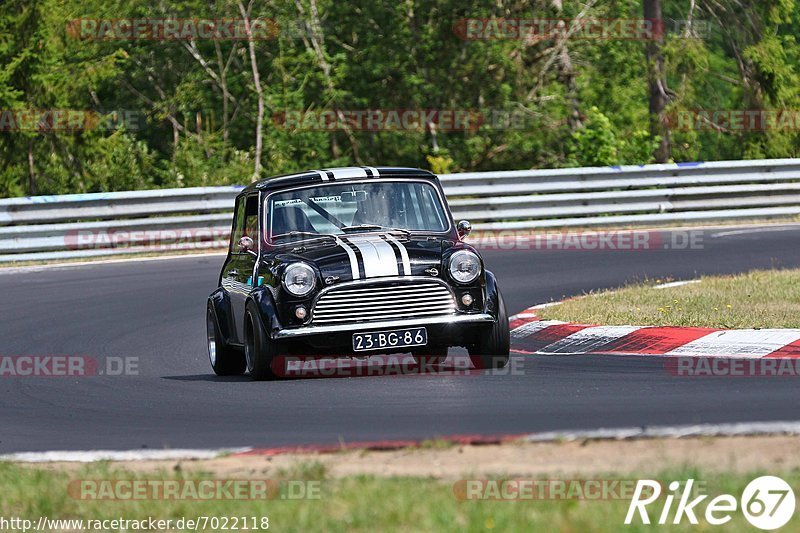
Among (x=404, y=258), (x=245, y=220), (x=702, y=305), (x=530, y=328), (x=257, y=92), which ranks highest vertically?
(x=257, y=92)

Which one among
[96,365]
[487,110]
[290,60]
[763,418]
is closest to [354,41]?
[290,60]

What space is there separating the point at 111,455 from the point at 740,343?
4721 mm

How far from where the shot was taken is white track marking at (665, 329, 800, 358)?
9.41m

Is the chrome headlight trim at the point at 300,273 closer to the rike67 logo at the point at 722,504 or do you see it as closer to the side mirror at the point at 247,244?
the side mirror at the point at 247,244

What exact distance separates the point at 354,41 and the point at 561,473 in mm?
25803

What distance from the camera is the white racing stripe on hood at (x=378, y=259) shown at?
9.31 meters

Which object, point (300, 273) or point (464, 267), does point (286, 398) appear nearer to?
point (300, 273)

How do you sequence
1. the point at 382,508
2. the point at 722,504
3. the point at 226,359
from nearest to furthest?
the point at 722,504
the point at 382,508
the point at 226,359

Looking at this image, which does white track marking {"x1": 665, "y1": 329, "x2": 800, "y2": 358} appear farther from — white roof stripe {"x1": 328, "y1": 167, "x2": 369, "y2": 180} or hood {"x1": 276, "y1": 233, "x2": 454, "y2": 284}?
white roof stripe {"x1": 328, "y1": 167, "x2": 369, "y2": 180}

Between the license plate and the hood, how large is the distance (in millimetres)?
390

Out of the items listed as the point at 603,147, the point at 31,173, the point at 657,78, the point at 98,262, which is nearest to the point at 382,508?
the point at 98,262

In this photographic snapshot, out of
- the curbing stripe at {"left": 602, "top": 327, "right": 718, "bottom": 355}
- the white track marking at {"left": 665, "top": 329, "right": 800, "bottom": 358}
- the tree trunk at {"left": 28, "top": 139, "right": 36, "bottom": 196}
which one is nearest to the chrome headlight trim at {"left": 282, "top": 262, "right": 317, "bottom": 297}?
the curbing stripe at {"left": 602, "top": 327, "right": 718, "bottom": 355}

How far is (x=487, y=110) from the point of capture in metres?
28.7

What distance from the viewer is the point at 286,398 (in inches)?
339
